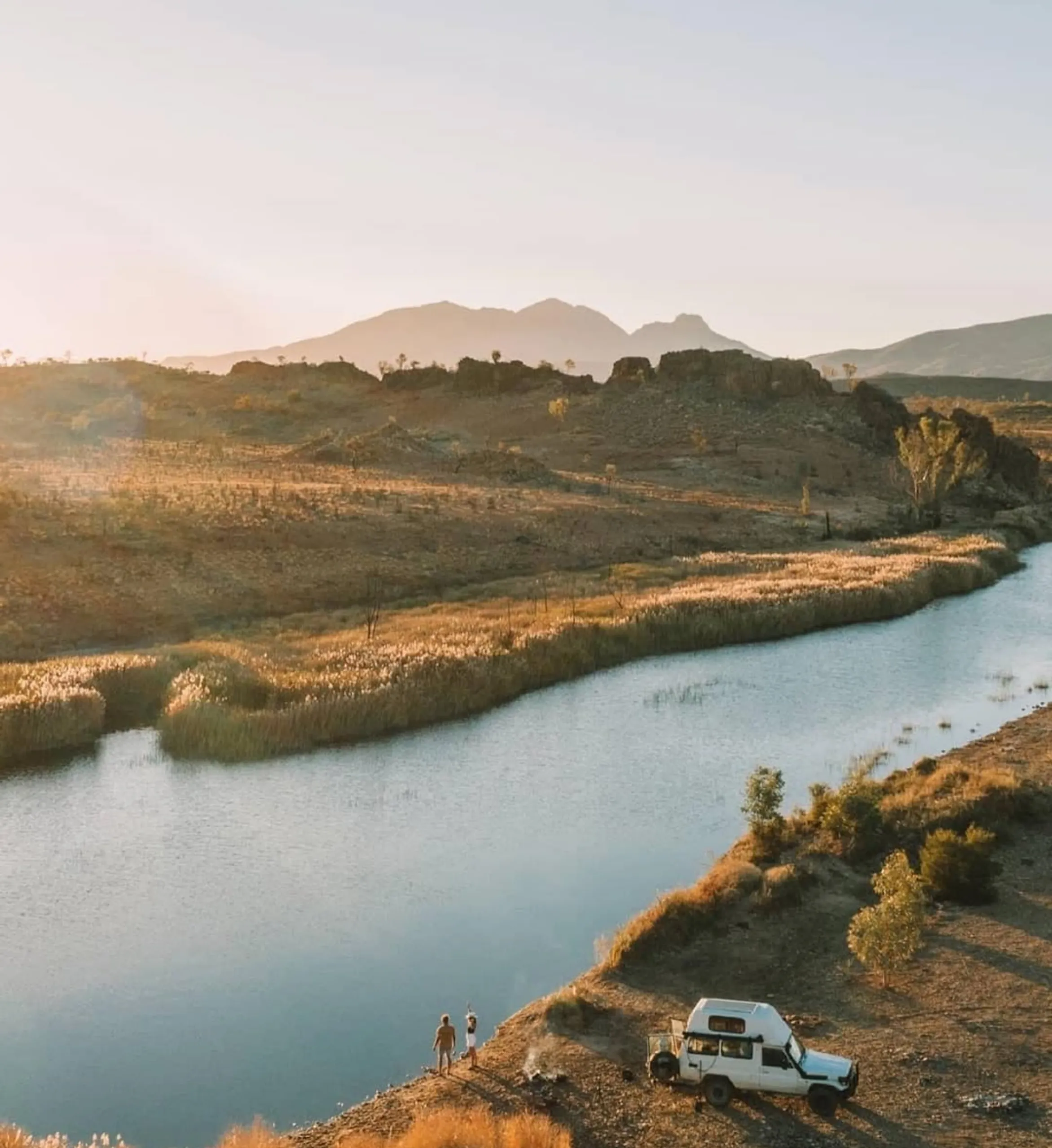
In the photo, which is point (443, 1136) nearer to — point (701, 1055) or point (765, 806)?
point (701, 1055)

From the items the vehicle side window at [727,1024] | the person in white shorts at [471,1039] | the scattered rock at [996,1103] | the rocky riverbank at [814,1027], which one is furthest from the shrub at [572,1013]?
the scattered rock at [996,1103]

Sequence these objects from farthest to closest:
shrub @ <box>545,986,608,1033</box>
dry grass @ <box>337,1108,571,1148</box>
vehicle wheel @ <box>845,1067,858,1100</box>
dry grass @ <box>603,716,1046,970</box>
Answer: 1. dry grass @ <box>603,716,1046,970</box>
2. shrub @ <box>545,986,608,1033</box>
3. vehicle wheel @ <box>845,1067,858,1100</box>
4. dry grass @ <box>337,1108,571,1148</box>

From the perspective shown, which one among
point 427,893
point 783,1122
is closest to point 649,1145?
point 783,1122

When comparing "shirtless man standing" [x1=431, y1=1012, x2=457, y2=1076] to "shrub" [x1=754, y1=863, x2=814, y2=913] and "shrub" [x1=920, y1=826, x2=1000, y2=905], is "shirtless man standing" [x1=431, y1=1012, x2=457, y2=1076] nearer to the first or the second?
"shrub" [x1=754, y1=863, x2=814, y2=913]

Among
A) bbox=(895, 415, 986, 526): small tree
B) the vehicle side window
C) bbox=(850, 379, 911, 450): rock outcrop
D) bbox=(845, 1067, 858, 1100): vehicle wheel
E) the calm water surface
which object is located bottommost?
the calm water surface

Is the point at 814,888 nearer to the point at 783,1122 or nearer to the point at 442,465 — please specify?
the point at 783,1122

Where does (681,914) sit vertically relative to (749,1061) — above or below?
below

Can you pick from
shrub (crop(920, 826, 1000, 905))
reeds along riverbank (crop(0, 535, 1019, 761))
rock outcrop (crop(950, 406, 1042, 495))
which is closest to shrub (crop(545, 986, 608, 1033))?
shrub (crop(920, 826, 1000, 905))

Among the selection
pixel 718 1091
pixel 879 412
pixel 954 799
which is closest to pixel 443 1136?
pixel 718 1091
